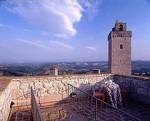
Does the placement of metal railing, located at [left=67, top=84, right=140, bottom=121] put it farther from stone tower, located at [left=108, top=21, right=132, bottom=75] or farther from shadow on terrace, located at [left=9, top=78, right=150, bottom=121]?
stone tower, located at [left=108, top=21, right=132, bottom=75]

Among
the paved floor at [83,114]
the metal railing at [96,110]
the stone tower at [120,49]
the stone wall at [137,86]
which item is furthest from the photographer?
the stone tower at [120,49]

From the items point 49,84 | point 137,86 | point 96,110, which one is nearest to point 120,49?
point 137,86

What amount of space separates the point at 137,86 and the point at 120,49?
24154 millimetres

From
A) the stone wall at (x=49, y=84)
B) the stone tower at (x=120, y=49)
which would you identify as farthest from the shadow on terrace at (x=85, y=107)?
the stone tower at (x=120, y=49)

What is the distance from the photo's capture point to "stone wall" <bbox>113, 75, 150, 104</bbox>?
818cm

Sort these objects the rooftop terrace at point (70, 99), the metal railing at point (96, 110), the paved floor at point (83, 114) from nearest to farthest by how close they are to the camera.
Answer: the metal railing at point (96, 110)
the paved floor at point (83, 114)
the rooftop terrace at point (70, 99)

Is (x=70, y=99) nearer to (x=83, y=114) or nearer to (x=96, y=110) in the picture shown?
(x=83, y=114)

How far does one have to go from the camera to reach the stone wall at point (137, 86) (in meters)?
8.18

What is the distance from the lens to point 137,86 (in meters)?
8.77

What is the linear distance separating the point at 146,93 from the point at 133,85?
944 millimetres

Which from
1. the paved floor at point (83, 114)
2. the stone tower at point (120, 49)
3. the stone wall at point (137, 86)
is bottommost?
the paved floor at point (83, 114)

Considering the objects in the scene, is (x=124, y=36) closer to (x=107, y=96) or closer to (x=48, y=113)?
(x=107, y=96)

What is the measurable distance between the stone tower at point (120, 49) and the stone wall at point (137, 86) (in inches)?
842

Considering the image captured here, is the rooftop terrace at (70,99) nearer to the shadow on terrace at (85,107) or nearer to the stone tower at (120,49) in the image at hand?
the shadow on terrace at (85,107)
